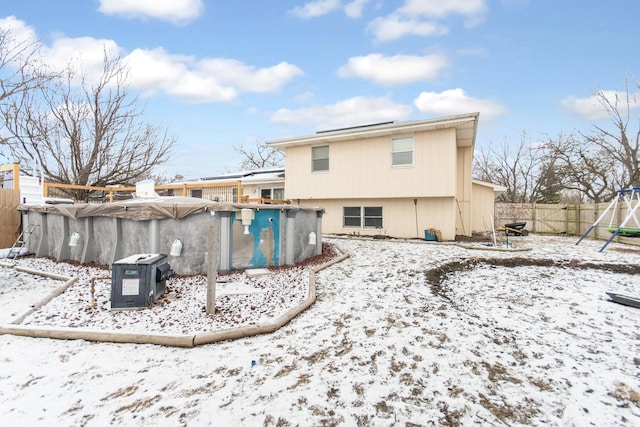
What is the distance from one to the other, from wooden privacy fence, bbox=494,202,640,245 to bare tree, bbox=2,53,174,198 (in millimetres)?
19612

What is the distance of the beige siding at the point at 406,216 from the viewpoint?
37.6ft

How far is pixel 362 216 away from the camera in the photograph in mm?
12977

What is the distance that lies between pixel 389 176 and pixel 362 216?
7.20ft

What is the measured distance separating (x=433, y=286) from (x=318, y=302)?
229 centimetres

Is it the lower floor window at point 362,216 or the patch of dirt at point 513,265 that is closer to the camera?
the patch of dirt at point 513,265

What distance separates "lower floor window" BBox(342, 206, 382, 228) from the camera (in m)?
12.7

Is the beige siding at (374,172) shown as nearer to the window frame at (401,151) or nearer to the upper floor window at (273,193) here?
the window frame at (401,151)

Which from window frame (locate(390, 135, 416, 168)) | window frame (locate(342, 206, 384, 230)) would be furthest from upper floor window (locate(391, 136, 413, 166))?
window frame (locate(342, 206, 384, 230))

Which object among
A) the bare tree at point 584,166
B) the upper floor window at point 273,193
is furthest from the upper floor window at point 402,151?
the bare tree at point 584,166

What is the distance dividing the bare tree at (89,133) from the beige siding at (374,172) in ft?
23.3

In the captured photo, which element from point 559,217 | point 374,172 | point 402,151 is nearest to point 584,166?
point 559,217

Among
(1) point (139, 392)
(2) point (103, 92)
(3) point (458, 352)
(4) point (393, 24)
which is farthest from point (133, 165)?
(3) point (458, 352)

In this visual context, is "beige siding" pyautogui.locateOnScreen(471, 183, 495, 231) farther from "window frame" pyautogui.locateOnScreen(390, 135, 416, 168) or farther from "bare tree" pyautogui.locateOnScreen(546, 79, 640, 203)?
"bare tree" pyautogui.locateOnScreen(546, 79, 640, 203)

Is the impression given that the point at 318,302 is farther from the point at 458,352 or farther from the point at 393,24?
the point at 393,24
